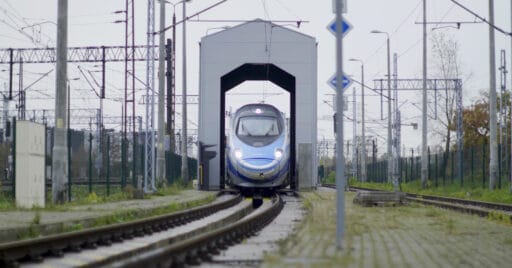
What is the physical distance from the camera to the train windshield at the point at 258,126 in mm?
35625

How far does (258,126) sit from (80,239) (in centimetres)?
2193

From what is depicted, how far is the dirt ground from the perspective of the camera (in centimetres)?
1147

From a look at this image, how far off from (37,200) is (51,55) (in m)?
27.9

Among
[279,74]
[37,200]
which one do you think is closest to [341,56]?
[37,200]

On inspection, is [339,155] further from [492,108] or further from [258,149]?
[492,108]

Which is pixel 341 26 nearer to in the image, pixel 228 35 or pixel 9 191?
pixel 9 191

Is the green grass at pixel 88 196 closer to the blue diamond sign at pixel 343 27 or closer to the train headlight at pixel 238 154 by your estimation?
the train headlight at pixel 238 154

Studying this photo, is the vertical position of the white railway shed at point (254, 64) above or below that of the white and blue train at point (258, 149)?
above

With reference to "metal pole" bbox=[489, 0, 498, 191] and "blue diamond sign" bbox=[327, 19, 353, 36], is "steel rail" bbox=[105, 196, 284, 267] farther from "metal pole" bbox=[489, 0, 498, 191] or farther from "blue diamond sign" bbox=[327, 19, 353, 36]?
"metal pole" bbox=[489, 0, 498, 191]

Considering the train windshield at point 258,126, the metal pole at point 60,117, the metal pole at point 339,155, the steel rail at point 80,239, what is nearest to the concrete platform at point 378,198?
the train windshield at point 258,126

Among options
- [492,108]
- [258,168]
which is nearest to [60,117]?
[258,168]

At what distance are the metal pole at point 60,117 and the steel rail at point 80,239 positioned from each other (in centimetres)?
480

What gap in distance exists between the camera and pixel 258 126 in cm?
3591

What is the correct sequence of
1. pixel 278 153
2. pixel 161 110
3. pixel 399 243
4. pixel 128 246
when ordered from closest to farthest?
pixel 399 243
pixel 128 246
pixel 278 153
pixel 161 110
